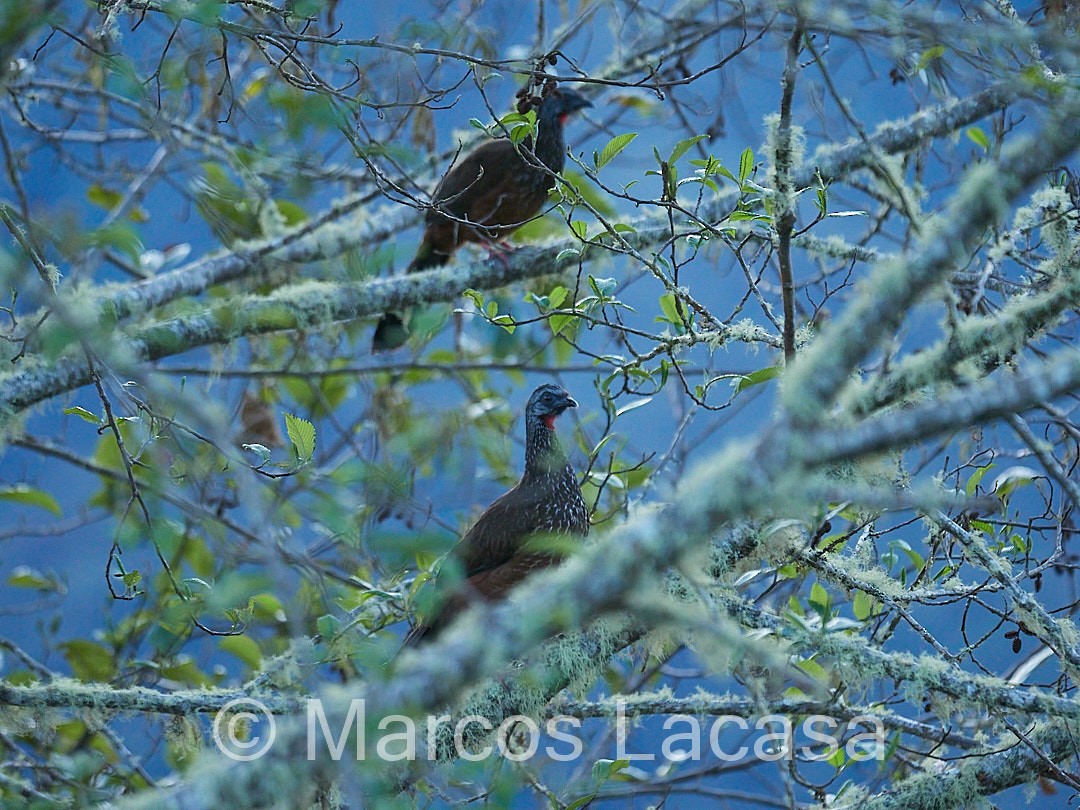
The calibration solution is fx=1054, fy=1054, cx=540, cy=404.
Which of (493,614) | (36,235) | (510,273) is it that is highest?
(510,273)

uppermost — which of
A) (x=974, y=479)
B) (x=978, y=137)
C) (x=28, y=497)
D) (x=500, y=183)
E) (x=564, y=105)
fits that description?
(x=564, y=105)

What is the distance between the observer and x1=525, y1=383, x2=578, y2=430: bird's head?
3152 mm

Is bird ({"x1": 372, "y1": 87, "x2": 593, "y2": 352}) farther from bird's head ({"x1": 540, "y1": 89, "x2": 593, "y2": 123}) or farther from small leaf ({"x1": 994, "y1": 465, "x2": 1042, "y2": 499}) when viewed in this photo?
small leaf ({"x1": 994, "y1": 465, "x2": 1042, "y2": 499})

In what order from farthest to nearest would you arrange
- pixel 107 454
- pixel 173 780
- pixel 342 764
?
pixel 107 454, pixel 173 780, pixel 342 764

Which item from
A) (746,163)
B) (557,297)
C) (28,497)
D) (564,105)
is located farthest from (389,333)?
(746,163)

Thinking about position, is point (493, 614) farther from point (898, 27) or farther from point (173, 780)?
point (173, 780)

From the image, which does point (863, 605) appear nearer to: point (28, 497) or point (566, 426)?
point (566, 426)

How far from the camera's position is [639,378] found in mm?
2369

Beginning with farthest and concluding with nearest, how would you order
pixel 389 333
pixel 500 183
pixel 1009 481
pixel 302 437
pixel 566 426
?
pixel 566 426 < pixel 500 183 < pixel 389 333 < pixel 1009 481 < pixel 302 437

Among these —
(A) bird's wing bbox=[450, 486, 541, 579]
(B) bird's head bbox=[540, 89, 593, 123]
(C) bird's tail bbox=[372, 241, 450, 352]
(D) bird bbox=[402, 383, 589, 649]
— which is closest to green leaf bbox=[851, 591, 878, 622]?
(D) bird bbox=[402, 383, 589, 649]

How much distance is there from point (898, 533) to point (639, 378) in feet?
10.1

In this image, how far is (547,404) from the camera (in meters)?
3.17

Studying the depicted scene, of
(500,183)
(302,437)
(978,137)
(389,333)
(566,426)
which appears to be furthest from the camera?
(566,426)

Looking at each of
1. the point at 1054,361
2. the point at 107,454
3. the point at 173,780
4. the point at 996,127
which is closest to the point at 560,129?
the point at 996,127
